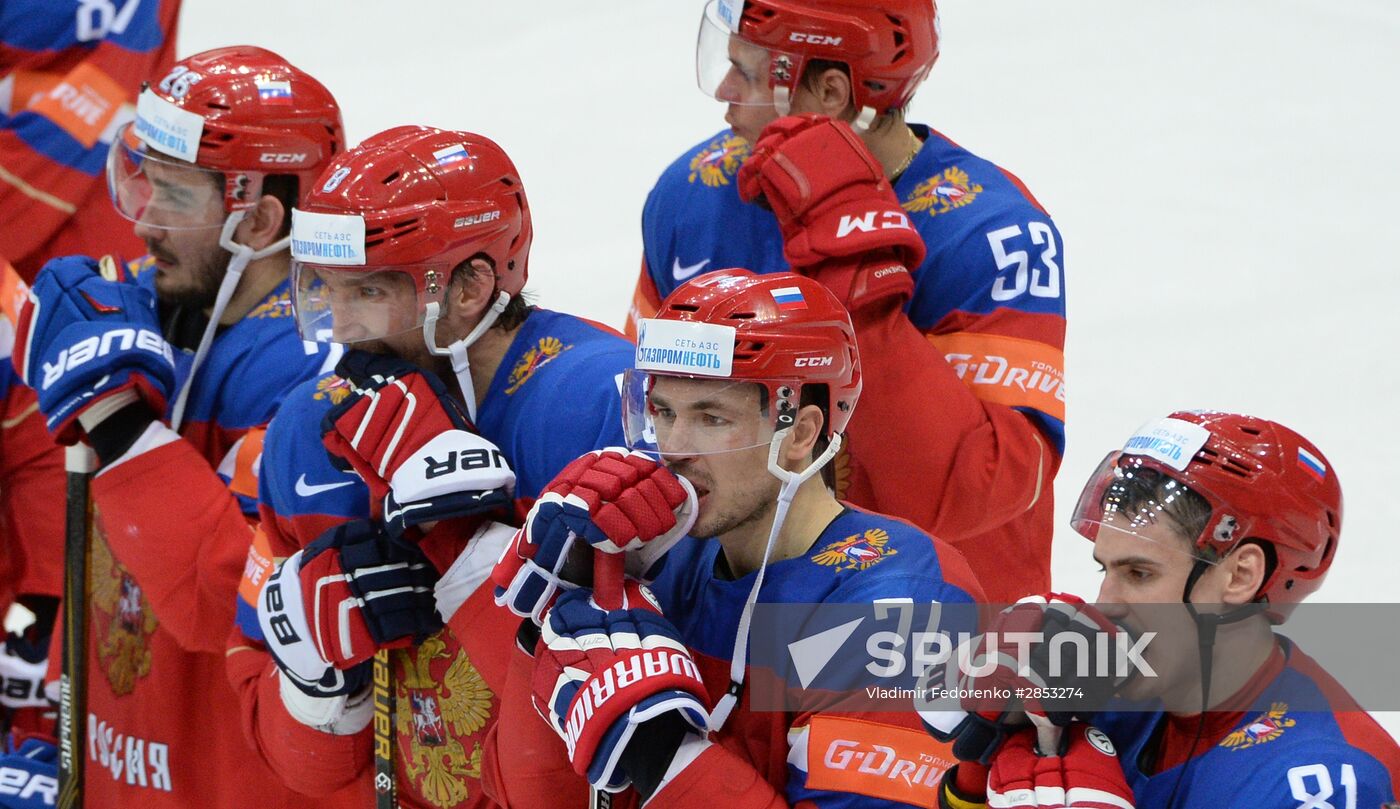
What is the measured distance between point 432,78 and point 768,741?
Answer: 5.41 m

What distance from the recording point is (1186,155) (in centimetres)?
661

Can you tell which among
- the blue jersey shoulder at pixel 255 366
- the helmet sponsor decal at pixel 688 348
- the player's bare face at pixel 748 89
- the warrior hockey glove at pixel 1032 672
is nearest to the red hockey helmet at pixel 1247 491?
the warrior hockey glove at pixel 1032 672

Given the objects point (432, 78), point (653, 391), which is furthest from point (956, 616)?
point (432, 78)

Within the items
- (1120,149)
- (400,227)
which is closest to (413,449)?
(400,227)

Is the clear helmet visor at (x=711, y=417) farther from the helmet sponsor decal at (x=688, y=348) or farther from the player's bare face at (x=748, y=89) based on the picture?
the player's bare face at (x=748, y=89)

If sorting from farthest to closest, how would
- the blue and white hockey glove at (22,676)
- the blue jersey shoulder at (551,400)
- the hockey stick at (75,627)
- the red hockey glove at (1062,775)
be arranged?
the blue and white hockey glove at (22,676)
the hockey stick at (75,627)
the blue jersey shoulder at (551,400)
the red hockey glove at (1062,775)

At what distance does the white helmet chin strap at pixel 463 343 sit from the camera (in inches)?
109

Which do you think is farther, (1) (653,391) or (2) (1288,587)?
(1) (653,391)

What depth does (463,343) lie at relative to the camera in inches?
110

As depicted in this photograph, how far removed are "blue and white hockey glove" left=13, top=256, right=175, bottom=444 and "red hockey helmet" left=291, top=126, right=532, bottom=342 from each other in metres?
0.42

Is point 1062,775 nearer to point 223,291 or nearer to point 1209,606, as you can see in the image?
point 1209,606

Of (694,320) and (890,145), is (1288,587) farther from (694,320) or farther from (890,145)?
(890,145)

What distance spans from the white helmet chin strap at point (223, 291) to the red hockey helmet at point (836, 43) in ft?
2.79

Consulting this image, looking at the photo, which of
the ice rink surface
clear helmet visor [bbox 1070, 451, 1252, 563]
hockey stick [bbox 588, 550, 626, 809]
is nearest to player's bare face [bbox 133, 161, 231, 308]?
hockey stick [bbox 588, 550, 626, 809]
